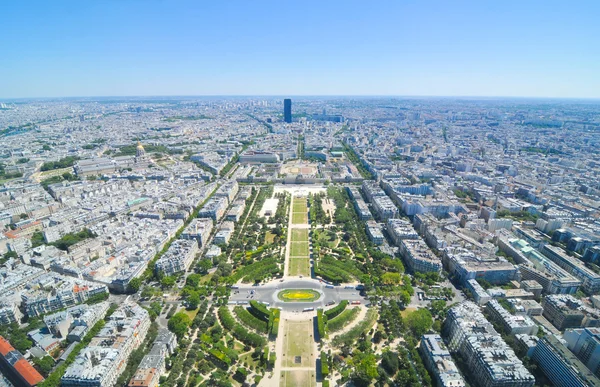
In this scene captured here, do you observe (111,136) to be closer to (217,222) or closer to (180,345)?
(217,222)

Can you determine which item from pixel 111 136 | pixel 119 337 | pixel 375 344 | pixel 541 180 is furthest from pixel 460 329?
pixel 111 136

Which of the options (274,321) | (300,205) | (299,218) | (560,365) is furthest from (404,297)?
(300,205)

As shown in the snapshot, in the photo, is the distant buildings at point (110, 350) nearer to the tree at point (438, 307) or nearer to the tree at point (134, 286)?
the tree at point (134, 286)

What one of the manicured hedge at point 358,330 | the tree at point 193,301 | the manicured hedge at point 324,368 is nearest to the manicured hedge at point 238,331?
the tree at point 193,301

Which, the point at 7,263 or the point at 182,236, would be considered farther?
the point at 182,236

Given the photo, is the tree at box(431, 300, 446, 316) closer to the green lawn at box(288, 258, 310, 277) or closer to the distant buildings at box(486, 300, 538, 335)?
the distant buildings at box(486, 300, 538, 335)

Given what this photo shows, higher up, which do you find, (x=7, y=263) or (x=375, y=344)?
(x=7, y=263)

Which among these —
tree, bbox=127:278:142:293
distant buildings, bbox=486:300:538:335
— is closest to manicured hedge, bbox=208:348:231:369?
tree, bbox=127:278:142:293
